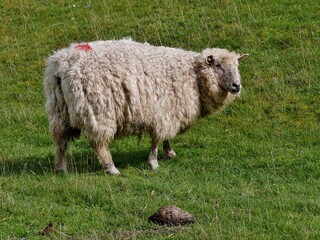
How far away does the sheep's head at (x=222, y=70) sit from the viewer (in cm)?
1252

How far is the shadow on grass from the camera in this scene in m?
11.4

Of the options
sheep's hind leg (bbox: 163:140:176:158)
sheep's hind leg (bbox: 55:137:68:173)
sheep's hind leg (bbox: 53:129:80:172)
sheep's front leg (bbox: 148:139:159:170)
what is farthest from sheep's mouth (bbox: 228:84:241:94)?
sheep's hind leg (bbox: 55:137:68:173)

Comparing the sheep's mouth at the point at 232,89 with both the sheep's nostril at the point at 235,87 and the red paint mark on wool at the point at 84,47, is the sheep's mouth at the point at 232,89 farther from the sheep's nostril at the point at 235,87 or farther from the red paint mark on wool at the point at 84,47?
the red paint mark on wool at the point at 84,47

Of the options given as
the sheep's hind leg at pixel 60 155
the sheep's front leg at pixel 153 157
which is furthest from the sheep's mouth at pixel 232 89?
the sheep's hind leg at pixel 60 155

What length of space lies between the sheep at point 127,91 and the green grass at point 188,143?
59 centimetres

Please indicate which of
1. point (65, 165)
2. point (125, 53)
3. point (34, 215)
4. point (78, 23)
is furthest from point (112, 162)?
point (78, 23)

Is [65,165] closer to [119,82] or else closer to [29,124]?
[119,82]

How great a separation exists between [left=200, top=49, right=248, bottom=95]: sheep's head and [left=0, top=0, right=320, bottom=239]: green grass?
3.53 ft

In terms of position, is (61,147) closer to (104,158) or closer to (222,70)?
(104,158)

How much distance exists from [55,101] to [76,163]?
1263 millimetres

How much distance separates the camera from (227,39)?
1745cm

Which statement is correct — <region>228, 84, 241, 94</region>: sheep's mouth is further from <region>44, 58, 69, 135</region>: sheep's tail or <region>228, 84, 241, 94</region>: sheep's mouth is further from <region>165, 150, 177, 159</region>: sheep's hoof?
<region>44, 58, 69, 135</region>: sheep's tail

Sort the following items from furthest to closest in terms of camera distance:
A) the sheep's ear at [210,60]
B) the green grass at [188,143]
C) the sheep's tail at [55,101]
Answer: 1. the sheep's ear at [210,60]
2. the sheep's tail at [55,101]
3. the green grass at [188,143]

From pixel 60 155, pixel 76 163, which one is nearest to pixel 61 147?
pixel 60 155
